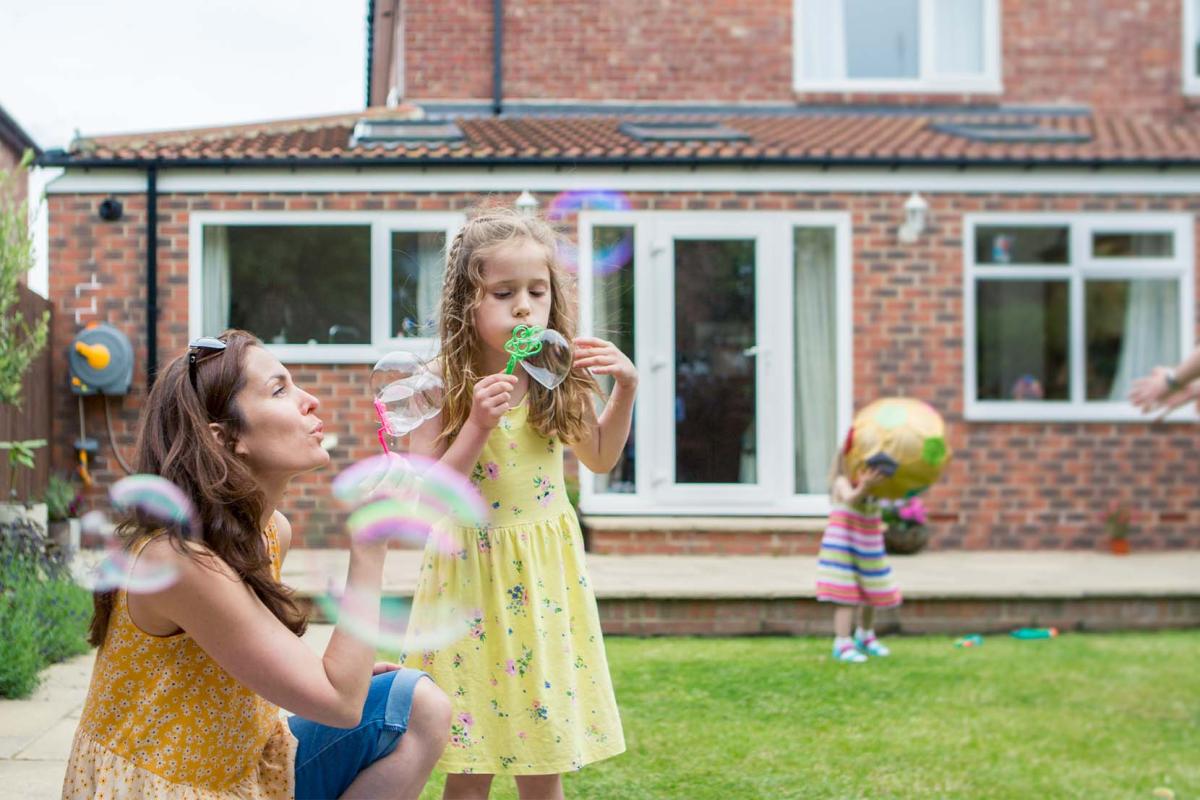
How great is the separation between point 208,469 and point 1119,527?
8.60 metres

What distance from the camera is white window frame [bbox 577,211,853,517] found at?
926cm

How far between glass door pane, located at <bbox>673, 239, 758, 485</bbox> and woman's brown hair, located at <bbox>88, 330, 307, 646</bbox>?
7.46 m

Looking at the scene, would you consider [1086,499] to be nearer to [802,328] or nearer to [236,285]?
[802,328]

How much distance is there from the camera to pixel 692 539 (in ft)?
29.1

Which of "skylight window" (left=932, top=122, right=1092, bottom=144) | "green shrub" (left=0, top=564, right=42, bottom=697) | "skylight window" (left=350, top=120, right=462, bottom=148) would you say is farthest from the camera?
"skylight window" (left=932, top=122, right=1092, bottom=144)

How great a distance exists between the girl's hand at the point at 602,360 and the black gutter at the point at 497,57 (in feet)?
29.6

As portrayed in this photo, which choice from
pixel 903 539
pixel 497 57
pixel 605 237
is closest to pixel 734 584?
pixel 903 539

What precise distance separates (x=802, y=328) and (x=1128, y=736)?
5.43 m

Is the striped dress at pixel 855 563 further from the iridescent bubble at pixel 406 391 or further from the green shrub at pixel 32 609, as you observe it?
the iridescent bubble at pixel 406 391

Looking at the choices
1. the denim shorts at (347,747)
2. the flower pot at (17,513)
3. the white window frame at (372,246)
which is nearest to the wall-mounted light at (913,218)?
the white window frame at (372,246)

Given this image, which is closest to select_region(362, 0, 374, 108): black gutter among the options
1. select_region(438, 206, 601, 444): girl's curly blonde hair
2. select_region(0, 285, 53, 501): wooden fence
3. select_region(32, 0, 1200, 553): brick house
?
select_region(32, 0, 1200, 553): brick house

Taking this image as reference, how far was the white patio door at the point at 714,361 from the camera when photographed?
9.30 m

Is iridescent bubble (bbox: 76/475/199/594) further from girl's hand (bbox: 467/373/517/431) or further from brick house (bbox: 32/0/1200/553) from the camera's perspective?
brick house (bbox: 32/0/1200/553)

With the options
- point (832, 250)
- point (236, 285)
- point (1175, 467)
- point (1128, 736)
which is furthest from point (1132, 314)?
point (236, 285)
